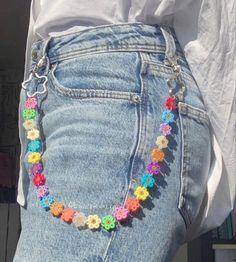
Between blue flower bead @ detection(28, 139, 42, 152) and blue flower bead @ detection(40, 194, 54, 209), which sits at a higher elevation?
blue flower bead @ detection(28, 139, 42, 152)

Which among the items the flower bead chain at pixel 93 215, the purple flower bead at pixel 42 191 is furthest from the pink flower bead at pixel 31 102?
the purple flower bead at pixel 42 191

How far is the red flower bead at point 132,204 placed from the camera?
25.0 inches

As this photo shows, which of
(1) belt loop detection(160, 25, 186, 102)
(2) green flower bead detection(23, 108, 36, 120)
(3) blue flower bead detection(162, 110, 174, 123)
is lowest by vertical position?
(2) green flower bead detection(23, 108, 36, 120)

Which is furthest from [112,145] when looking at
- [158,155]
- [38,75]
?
[38,75]

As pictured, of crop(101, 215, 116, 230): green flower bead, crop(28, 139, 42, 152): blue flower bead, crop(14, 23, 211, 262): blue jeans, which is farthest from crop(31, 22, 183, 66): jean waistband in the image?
crop(101, 215, 116, 230): green flower bead

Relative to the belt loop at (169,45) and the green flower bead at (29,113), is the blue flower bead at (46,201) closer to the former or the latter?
the green flower bead at (29,113)

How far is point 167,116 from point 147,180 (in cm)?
8

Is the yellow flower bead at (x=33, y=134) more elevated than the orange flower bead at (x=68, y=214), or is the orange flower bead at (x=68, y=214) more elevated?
the yellow flower bead at (x=33, y=134)

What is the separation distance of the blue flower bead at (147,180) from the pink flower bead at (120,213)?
1.5 inches

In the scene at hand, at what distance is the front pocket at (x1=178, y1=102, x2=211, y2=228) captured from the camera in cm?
67

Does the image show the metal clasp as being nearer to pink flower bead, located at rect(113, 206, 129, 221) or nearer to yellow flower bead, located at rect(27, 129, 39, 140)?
yellow flower bead, located at rect(27, 129, 39, 140)

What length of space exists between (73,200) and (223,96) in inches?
9.8

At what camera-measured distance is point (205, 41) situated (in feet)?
2.52

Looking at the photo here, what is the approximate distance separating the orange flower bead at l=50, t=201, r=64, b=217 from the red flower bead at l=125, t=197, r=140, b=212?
71 millimetres
